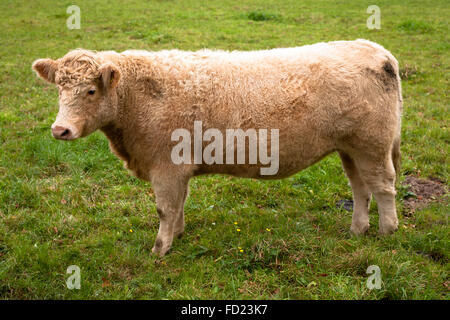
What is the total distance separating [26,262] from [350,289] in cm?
324

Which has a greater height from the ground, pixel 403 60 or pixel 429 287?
pixel 403 60

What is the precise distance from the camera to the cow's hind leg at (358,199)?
4820mm

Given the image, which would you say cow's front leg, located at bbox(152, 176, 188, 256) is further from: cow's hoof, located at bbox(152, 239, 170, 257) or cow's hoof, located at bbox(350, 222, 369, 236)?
cow's hoof, located at bbox(350, 222, 369, 236)

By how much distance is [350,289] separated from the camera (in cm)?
376

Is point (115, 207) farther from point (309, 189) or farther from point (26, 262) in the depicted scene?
point (309, 189)

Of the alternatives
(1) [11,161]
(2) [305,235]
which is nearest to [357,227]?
(2) [305,235]

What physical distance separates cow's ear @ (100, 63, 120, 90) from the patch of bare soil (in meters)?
3.91

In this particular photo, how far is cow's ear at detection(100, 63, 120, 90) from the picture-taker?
3.73m

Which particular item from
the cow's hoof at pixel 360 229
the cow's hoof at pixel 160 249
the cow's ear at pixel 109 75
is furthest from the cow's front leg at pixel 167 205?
the cow's hoof at pixel 360 229

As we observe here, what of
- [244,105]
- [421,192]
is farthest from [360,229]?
[244,105]

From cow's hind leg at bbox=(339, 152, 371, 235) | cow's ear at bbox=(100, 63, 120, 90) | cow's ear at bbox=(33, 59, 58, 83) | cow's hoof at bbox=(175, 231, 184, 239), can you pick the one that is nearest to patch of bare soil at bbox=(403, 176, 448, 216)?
cow's hind leg at bbox=(339, 152, 371, 235)

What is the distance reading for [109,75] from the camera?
376 cm

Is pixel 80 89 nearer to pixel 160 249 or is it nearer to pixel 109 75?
pixel 109 75

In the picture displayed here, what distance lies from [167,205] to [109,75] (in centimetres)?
145
